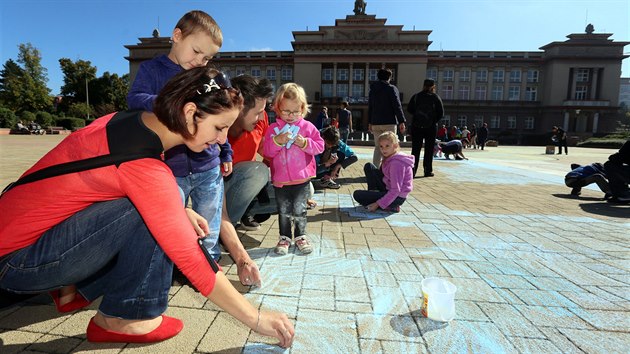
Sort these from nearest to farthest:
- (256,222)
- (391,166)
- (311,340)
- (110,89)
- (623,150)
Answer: (311,340) → (256,222) → (391,166) → (623,150) → (110,89)

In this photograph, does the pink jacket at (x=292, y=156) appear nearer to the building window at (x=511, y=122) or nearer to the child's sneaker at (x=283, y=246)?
the child's sneaker at (x=283, y=246)

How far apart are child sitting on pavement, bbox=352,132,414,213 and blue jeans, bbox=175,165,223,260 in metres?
2.67

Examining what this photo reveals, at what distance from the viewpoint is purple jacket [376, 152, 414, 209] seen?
15.3 ft

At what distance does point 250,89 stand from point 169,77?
24.8 inches

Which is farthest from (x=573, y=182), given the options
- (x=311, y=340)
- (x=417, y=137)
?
(x=311, y=340)

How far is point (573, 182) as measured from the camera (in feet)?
21.4

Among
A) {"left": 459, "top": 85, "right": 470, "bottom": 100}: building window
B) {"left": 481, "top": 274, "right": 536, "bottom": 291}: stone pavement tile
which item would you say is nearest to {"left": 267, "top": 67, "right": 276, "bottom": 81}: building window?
{"left": 459, "top": 85, "right": 470, "bottom": 100}: building window

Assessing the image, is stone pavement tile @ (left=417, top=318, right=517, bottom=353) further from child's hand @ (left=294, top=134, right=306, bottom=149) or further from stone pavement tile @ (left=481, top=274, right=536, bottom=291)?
child's hand @ (left=294, top=134, right=306, bottom=149)

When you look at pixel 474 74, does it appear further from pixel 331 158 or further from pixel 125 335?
pixel 125 335

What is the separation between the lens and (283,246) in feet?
10.4

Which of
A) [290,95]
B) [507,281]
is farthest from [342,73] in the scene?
[507,281]

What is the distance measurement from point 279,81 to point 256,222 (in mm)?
55935

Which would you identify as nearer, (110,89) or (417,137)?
(417,137)

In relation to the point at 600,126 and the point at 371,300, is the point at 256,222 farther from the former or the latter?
the point at 600,126
